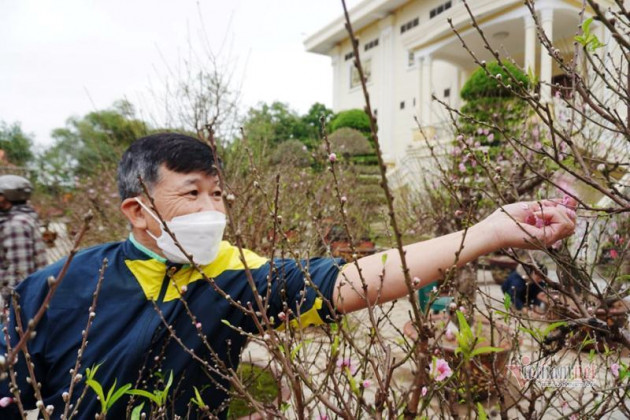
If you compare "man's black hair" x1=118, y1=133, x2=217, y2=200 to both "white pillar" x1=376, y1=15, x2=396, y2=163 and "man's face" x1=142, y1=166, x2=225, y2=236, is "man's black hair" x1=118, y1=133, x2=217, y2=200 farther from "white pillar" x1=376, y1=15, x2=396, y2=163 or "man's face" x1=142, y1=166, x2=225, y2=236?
"white pillar" x1=376, y1=15, x2=396, y2=163

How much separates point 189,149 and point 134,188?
0.85 ft

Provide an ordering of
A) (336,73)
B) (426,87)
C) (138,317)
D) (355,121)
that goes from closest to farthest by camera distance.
Result: (138,317) < (426,87) < (355,121) < (336,73)

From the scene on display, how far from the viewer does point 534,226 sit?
124cm

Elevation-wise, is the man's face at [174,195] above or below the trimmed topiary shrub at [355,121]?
below

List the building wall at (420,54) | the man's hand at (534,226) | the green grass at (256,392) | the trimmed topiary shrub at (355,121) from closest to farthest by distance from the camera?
the man's hand at (534,226), the green grass at (256,392), the building wall at (420,54), the trimmed topiary shrub at (355,121)

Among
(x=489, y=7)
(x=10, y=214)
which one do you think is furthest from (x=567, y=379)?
(x=489, y=7)

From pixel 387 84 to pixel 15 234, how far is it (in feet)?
67.5

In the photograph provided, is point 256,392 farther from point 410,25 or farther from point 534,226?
point 410,25

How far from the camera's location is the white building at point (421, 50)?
1299cm

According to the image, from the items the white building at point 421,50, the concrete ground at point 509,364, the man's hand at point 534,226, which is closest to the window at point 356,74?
the white building at point 421,50

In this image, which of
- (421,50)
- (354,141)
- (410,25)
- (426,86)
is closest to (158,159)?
(354,141)

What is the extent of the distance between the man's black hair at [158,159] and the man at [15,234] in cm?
323

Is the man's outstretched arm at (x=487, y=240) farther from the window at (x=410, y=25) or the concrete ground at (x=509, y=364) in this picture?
the window at (x=410, y=25)

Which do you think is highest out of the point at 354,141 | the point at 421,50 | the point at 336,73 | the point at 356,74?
the point at 336,73
